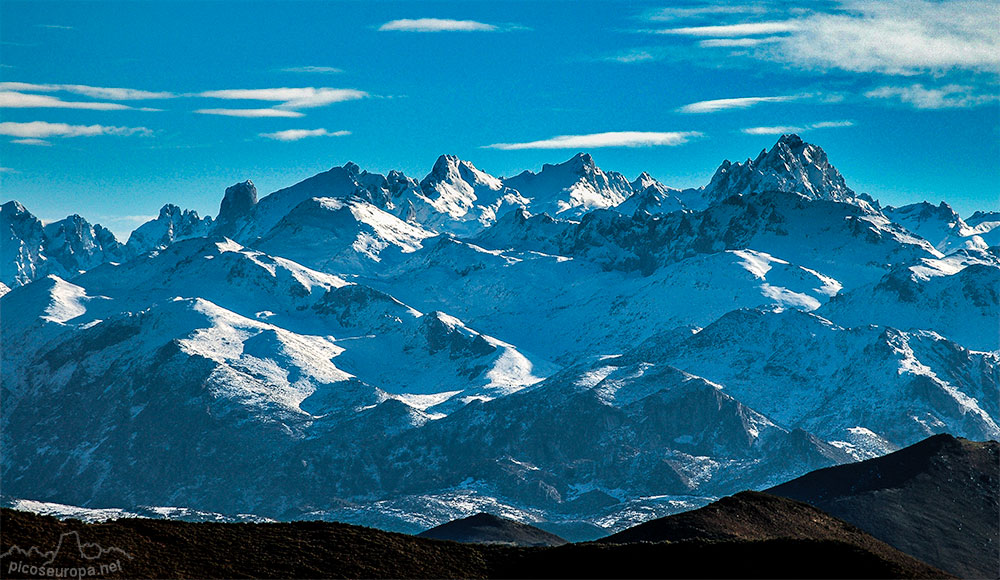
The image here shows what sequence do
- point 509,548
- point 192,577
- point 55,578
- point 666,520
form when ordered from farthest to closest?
point 666,520
point 509,548
point 192,577
point 55,578

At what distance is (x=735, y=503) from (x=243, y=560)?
82.8 meters

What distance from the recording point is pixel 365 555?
437ft

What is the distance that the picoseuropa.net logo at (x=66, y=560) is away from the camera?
366ft

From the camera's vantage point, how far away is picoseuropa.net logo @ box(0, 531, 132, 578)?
112 meters

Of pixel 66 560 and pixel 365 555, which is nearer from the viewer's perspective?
pixel 66 560

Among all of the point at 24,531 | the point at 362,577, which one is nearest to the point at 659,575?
the point at 362,577

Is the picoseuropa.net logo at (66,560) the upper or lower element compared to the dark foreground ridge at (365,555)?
lower

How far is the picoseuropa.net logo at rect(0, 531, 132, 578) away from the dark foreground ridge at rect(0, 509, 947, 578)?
0.45 ft

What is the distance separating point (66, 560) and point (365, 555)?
99.0 ft

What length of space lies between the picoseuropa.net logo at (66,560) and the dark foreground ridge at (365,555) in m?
0.14

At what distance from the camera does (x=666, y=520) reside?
17738 cm

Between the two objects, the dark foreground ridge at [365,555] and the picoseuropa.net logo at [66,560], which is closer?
the picoseuropa.net logo at [66,560]

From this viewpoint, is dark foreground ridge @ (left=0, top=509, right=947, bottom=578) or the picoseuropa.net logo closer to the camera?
the picoseuropa.net logo

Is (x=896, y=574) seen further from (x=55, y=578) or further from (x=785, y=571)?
(x=55, y=578)
